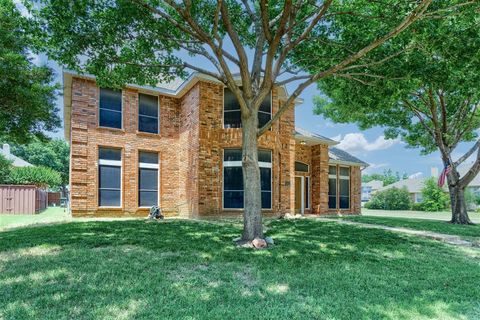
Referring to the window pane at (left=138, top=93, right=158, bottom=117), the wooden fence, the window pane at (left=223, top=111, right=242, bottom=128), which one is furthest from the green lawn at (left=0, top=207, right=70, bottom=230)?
the window pane at (left=223, top=111, right=242, bottom=128)

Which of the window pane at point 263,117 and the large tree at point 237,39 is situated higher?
the large tree at point 237,39

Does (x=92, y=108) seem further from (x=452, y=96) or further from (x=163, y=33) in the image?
(x=452, y=96)

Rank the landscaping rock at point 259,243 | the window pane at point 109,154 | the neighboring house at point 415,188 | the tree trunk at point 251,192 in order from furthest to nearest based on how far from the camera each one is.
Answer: the neighboring house at point 415,188 < the window pane at point 109,154 < the tree trunk at point 251,192 < the landscaping rock at point 259,243

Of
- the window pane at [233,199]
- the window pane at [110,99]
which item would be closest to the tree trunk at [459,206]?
the window pane at [233,199]

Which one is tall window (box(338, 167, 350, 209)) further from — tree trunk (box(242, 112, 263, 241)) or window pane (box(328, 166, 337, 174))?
tree trunk (box(242, 112, 263, 241))

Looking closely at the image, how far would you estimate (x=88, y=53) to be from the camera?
27.9 feet

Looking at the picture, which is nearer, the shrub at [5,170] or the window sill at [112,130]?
the window sill at [112,130]

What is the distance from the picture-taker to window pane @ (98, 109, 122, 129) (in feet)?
45.2

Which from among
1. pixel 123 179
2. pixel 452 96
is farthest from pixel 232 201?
pixel 452 96

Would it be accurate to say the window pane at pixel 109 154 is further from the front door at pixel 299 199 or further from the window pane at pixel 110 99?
the front door at pixel 299 199

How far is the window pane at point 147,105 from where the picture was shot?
48.4ft

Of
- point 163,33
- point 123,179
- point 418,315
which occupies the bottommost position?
point 418,315

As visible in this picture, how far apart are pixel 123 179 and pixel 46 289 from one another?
34.0 feet

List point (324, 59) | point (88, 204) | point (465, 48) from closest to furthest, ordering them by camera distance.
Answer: point (465, 48)
point (324, 59)
point (88, 204)
